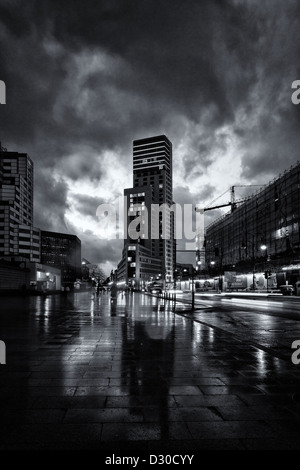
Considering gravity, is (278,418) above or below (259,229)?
below

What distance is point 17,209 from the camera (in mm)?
123375

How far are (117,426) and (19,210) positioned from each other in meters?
130

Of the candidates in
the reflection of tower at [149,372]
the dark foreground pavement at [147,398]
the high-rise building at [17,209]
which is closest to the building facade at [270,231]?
the reflection of tower at [149,372]

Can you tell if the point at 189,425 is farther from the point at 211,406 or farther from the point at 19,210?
the point at 19,210

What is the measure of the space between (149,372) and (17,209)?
12538 cm

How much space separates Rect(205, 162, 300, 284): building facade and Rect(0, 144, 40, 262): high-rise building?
197 feet

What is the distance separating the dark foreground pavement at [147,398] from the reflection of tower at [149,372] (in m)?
0.02

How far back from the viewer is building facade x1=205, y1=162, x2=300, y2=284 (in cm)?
5878

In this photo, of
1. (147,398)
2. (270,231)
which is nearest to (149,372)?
(147,398)

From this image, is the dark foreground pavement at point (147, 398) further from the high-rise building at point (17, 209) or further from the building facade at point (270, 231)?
the high-rise building at point (17, 209)

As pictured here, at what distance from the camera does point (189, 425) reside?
13.3 ft

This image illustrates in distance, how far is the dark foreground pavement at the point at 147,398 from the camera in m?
3.68
